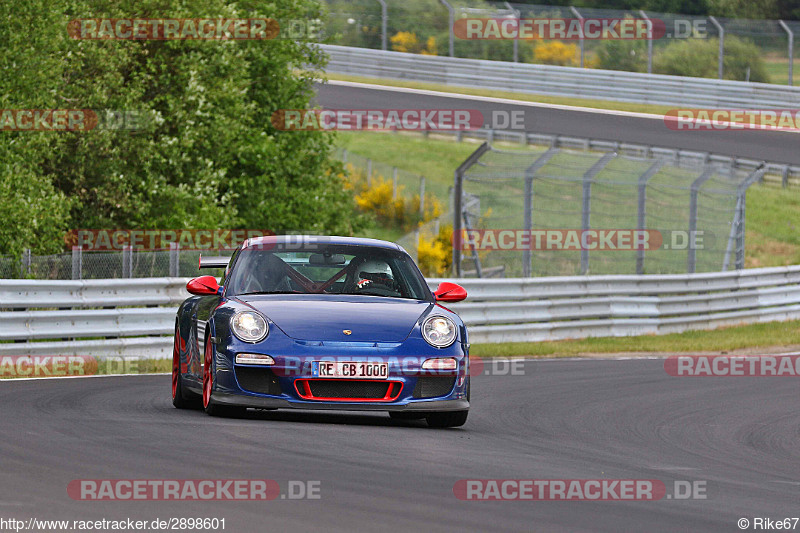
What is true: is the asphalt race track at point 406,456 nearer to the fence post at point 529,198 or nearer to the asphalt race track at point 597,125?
the fence post at point 529,198

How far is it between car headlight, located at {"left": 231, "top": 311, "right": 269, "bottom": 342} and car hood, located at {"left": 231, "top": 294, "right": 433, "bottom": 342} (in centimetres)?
8

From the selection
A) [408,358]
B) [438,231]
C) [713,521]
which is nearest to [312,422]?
[408,358]

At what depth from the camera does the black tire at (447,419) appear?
31.1 feet

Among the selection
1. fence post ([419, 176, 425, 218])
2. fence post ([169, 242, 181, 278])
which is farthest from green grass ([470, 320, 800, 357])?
fence post ([419, 176, 425, 218])

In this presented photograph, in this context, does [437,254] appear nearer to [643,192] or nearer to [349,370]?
[643,192]

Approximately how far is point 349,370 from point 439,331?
731 millimetres

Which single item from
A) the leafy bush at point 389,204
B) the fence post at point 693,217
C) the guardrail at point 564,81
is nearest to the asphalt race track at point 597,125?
the guardrail at point 564,81

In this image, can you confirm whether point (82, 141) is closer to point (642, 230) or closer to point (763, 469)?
point (642, 230)

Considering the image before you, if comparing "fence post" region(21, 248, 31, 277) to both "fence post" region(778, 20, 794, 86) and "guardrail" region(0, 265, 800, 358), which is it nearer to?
"guardrail" region(0, 265, 800, 358)

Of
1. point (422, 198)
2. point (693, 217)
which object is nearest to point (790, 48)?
point (422, 198)

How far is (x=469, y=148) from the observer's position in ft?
139

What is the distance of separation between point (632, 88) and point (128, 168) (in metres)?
22.0

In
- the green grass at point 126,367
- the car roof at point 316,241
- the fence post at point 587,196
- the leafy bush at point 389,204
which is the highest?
the car roof at point 316,241

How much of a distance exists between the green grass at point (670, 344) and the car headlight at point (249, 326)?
29.7 feet
